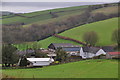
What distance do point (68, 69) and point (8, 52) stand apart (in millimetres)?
2545

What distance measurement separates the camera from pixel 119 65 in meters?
7.28

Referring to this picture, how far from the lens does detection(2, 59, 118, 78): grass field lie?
5804mm

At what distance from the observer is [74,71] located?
652cm

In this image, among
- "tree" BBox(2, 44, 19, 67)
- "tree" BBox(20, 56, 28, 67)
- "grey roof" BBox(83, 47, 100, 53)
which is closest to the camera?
"tree" BBox(20, 56, 28, 67)

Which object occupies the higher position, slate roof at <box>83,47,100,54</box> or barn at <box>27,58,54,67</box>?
slate roof at <box>83,47,100,54</box>

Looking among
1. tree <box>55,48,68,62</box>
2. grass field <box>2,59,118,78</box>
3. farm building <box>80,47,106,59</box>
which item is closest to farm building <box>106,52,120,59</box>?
farm building <box>80,47,106,59</box>

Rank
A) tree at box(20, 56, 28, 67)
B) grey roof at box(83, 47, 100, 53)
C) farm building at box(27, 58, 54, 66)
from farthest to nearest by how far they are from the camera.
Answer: grey roof at box(83, 47, 100, 53), tree at box(20, 56, 28, 67), farm building at box(27, 58, 54, 66)

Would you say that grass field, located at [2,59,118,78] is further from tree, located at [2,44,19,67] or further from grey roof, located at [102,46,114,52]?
tree, located at [2,44,19,67]

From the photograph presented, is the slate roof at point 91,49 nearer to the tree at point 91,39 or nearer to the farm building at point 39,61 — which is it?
the tree at point 91,39

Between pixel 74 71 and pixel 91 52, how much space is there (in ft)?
10.9

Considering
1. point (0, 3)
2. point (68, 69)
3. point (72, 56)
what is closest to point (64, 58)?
point (72, 56)

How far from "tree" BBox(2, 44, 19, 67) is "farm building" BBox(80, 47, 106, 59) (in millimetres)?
2756

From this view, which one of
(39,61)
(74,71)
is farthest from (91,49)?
(74,71)

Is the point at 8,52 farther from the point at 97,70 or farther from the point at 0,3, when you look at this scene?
the point at 0,3
